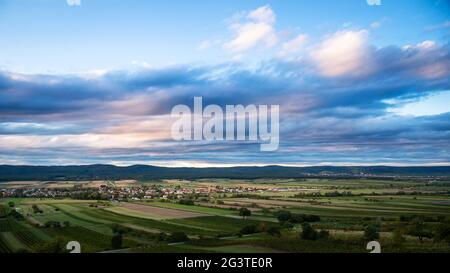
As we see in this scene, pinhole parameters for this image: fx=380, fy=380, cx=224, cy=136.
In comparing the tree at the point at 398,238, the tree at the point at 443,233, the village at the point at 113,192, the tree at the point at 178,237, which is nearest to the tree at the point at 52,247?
the tree at the point at 178,237

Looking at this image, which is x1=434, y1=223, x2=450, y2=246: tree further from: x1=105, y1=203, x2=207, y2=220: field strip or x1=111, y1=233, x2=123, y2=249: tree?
x1=111, y1=233, x2=123, y2=249: tree

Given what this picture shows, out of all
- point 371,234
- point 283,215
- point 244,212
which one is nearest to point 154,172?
point 244,212

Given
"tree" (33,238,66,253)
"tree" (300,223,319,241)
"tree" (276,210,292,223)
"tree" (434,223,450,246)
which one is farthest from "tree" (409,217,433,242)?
"tree" (33,238,66,253)

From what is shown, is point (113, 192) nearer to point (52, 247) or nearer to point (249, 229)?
point (52, 247)

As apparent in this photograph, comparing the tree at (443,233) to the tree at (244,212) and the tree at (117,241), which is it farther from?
the tree at (117,241)
